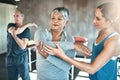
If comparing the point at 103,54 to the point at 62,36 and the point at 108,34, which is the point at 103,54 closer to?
the point at 108,34

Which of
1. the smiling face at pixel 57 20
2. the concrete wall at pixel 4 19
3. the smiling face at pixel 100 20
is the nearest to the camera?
the smiling face at pixel 100 20

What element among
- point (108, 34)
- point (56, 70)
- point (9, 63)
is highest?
point (108, 34)

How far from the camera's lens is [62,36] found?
116 cm

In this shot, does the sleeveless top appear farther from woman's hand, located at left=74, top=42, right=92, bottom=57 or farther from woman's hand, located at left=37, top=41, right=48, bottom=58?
woman's hand, located at left=37, top=41, right=48, bottom=58

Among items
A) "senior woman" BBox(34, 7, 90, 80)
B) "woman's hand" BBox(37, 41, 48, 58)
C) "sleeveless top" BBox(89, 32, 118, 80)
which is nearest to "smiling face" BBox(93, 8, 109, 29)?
"sleeveless top" BBox(89, 32, 118, 80)

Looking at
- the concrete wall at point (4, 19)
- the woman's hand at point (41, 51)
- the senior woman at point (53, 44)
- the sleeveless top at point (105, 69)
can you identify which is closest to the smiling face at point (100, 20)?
the sleeveless top at point (105, 69)

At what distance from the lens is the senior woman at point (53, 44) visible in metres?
1.06

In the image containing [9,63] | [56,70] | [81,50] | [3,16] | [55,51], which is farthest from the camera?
[3,16]

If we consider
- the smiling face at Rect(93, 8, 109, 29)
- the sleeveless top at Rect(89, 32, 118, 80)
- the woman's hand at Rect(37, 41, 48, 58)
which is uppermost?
the smiling face at Rect(93, 8, 109, 29)

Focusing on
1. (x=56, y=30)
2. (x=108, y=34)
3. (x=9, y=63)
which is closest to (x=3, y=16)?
(x=9, y=63)

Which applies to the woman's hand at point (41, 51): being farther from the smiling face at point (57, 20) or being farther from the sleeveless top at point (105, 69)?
the sleeveless top at point (105, 69)

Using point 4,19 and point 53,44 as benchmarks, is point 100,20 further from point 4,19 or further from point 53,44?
point 4,19

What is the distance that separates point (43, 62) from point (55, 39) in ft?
0.57

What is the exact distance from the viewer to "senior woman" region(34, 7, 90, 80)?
106cm
